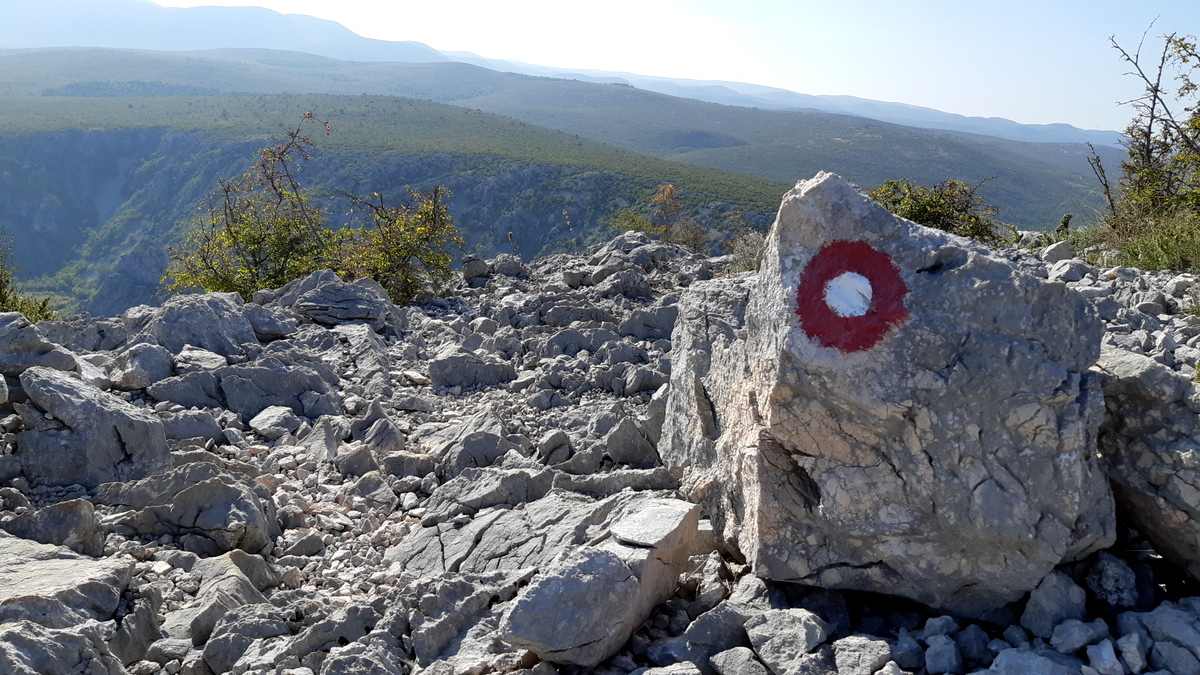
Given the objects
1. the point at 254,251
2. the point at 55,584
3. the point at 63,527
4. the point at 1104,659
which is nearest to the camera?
the point at 1104,659

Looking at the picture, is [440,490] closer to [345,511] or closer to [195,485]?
[345,511]

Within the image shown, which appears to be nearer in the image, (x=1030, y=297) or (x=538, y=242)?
(x=1030, y=297)

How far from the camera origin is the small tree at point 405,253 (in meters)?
15.2

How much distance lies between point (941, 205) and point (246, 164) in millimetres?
89085

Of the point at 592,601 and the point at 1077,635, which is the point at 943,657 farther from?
the point at 592,601

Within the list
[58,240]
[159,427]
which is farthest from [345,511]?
[58,240]

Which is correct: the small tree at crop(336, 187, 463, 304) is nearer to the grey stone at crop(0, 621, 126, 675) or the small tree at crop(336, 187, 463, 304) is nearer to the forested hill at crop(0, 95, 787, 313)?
the grey stone at crop(0, 621, 126, 675)

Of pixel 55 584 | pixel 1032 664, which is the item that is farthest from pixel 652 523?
pixel 55 584

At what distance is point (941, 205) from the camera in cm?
1484

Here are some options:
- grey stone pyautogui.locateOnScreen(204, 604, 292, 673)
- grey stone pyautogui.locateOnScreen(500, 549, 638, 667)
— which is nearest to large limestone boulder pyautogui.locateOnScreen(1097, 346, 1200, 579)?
grey stone pyautogui.locateOnScreen(500, 549, 638, 667)

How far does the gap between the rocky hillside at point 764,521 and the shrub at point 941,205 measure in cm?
827

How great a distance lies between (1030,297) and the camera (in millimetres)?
4031

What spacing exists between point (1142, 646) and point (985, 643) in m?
0.62

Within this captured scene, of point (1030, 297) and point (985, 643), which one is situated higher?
point (1030, 297)
